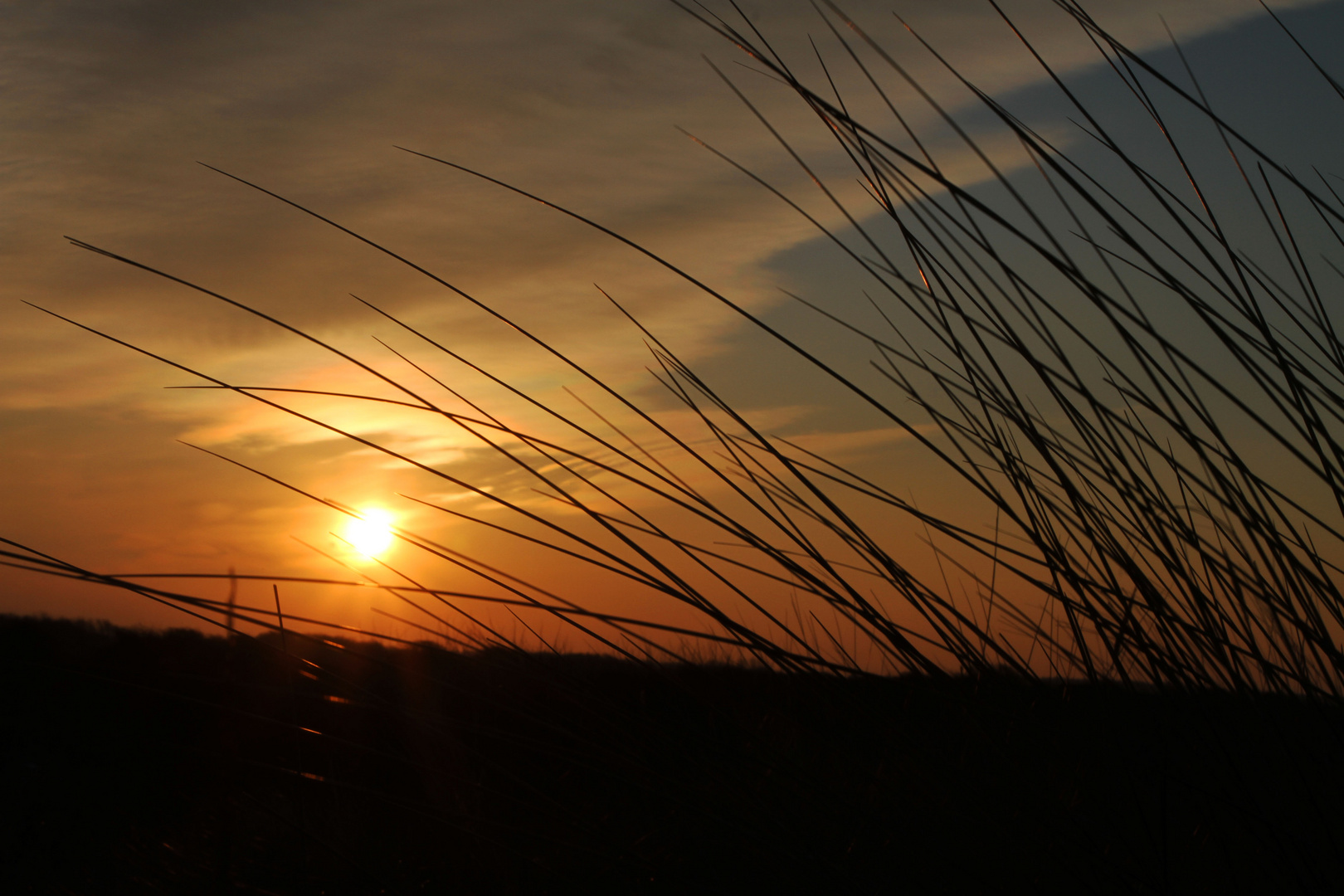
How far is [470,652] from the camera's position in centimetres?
73

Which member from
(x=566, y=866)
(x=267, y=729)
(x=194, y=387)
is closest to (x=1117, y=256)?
(x=194, y=387)

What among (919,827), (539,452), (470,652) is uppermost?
(539,452)

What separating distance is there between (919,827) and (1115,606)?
260 millimetres

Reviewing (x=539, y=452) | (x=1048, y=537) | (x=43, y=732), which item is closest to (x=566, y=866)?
(x=539, y=452)

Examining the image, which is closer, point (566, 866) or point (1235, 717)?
point (1235, 717)

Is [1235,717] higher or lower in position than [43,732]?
higher

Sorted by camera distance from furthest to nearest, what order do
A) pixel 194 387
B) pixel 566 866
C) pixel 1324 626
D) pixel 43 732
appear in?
pixel 43 732, pixel 566 866, pixel 194 387, pixel 1324 626

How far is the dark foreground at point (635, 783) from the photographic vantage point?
0.54 metres

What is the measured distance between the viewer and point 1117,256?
0.68 meters

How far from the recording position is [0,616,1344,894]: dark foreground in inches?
21.3

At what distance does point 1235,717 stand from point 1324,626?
8 cm

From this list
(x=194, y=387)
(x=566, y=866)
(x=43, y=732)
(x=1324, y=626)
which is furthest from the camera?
(x=43, y=732)

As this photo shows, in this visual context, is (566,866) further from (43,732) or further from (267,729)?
(43,732)

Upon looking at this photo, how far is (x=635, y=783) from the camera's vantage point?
590mm
